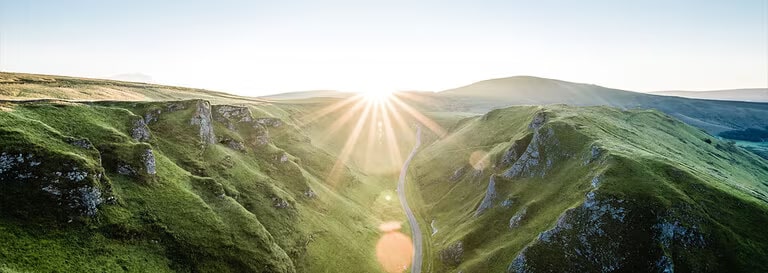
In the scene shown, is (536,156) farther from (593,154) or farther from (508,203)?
(508,203)

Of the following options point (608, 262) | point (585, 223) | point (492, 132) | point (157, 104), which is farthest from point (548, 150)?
point (157, 104)

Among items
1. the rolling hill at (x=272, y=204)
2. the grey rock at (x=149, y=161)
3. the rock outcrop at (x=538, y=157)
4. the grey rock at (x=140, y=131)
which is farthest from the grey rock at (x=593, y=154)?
the grey rock at (x=140, y=131)

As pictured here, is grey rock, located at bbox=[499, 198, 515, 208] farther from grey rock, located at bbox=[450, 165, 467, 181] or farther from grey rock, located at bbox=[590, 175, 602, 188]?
grey rock, located at bbox=[450, 165, 467, 181]

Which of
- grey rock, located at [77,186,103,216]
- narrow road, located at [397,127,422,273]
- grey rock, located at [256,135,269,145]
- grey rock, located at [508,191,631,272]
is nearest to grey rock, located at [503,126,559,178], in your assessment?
grey rock, located at [508,191,631,272]

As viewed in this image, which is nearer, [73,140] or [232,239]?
[73,140]

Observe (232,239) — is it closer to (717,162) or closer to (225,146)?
(225,146)

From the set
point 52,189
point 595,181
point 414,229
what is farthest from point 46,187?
point 595,181

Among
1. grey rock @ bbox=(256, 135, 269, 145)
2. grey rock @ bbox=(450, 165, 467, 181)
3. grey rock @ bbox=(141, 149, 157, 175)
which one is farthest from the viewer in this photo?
grey rock @ bbox=(450, 165, 467, 181)

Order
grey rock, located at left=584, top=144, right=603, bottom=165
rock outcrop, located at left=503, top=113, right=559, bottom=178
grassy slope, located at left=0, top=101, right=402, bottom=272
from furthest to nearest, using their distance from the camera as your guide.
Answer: rock outcrop, located at left=503, top=113, right=559, bottom=178 < grey rock, located at left=584, top=144, right=603, bottom=165 < grassy slope, located at left=0, top=101, right=402, bottom=272
